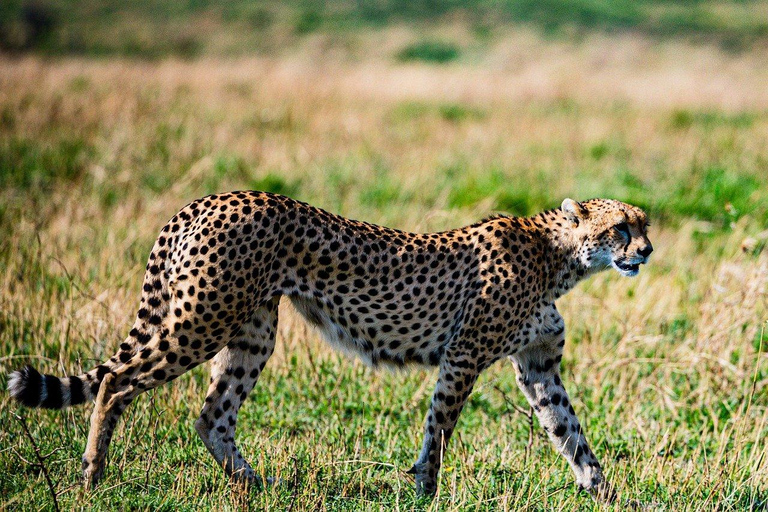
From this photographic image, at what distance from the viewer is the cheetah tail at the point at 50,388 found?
3.68m

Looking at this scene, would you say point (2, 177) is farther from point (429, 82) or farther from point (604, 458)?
point (429, 82)

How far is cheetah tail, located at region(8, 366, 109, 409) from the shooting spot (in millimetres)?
3684

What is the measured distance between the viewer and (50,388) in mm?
3766

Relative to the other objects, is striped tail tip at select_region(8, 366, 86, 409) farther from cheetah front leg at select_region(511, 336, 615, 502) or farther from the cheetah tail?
cheetah front leg at select_region(511, 336, 615, 502)

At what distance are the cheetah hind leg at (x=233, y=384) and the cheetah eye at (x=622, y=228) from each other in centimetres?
144

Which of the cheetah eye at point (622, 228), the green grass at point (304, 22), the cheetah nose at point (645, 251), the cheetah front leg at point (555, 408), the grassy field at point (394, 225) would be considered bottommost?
the green grass at point (304, 22)

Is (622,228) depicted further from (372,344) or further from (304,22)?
(304,22)

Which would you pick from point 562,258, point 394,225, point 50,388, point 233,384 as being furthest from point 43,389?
point 394,225

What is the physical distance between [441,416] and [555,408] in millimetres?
555

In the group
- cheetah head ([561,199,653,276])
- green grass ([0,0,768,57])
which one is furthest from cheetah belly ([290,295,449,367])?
green grass ([0,0,768,57])

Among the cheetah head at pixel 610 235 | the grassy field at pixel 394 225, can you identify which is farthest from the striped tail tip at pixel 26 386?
the cheetah head at pixel 610 235

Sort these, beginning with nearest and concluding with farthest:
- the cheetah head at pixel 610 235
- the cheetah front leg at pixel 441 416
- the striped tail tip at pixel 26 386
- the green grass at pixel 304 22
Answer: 1. the striped tail tip at pixel 26 386
2. the cheetah front leg at pixel 441 416
3. the cheetah head at pixel 610 235
4. the green grass at pixel 304 22

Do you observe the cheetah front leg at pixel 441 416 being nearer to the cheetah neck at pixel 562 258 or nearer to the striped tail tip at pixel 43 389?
the cheetah neck at pixel 562 258

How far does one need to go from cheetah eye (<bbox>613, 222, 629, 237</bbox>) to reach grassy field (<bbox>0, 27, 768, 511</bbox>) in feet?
2.52
